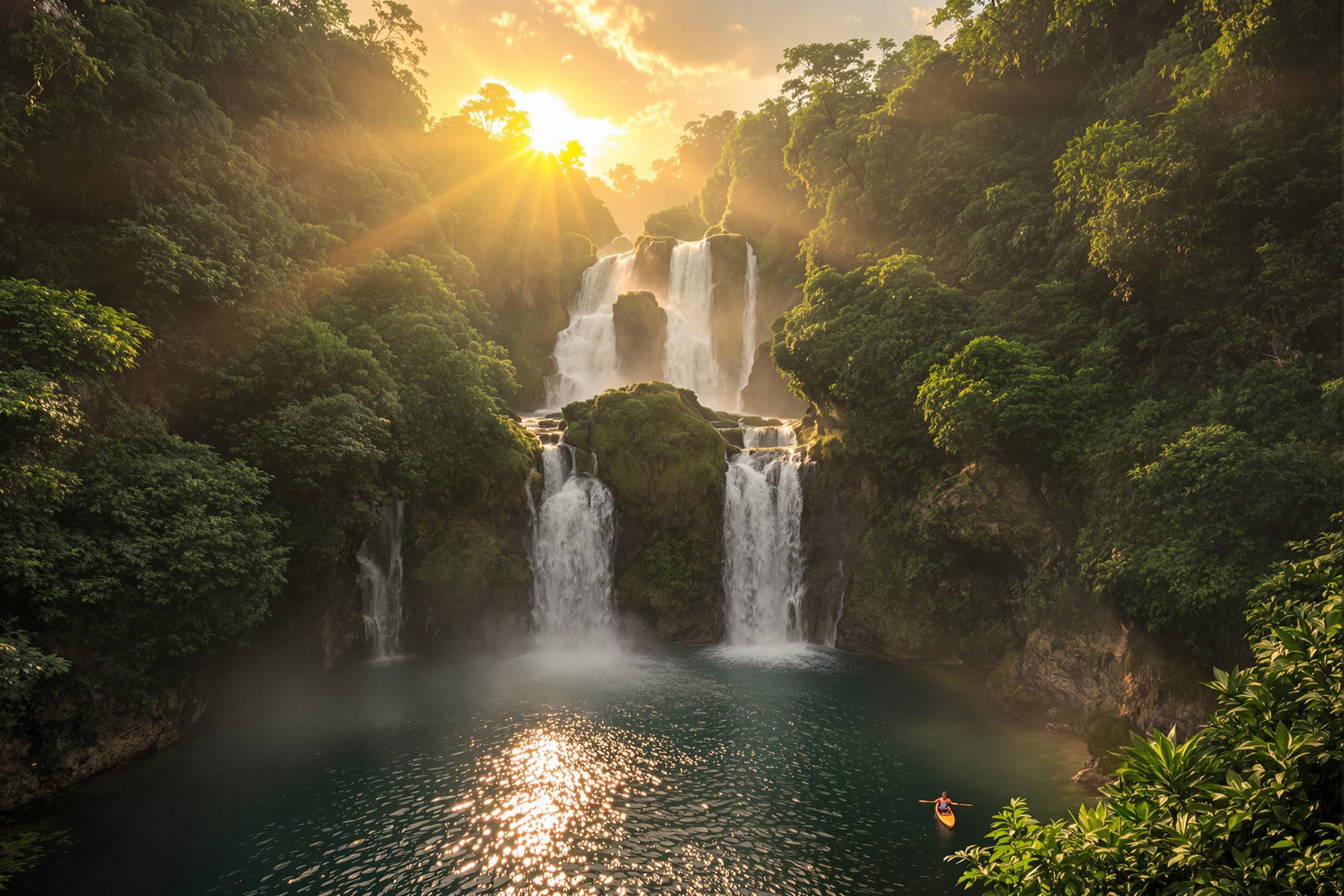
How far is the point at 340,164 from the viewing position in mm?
31281

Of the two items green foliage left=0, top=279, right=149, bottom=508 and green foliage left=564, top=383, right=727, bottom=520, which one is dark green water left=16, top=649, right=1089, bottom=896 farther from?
green foliage left=564, top=383, right=727, bottom=520

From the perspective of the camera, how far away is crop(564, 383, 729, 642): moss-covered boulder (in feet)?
100

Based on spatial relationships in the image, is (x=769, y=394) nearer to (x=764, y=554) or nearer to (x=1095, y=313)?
(x=764, y=554)

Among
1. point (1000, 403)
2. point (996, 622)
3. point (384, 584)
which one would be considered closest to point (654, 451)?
point (384, 584)

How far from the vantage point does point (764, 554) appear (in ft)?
102

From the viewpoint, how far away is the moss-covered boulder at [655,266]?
186 ft

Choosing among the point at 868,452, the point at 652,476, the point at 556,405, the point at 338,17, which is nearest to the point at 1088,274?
the point at 868,452

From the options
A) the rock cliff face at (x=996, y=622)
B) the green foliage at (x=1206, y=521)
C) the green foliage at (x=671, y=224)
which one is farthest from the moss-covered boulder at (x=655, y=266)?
the green foliage at (x=1206, y=521)

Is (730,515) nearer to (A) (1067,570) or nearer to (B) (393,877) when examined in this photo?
(A) (1067,570)

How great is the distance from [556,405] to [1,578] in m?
37.7

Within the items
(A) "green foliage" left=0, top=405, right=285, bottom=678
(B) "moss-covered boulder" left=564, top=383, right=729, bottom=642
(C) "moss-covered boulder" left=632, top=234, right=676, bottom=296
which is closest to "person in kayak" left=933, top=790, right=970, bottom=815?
(B) "moss-covered boulder" left=564, top=383, right=729, bottom=642

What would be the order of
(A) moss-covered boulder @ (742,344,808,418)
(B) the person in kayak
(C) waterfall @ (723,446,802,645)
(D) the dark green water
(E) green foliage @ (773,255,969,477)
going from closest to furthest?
(D) the dark green water
(B) the person in kayak
(E) green foliage @ (773,255,969,477)
(C) waterfall @ (723,446,802,645)
(A) moss-covered boulder @ (742,344,808,418)

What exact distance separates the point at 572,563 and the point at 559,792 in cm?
1526

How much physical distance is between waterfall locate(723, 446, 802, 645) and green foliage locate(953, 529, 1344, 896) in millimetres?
25252
